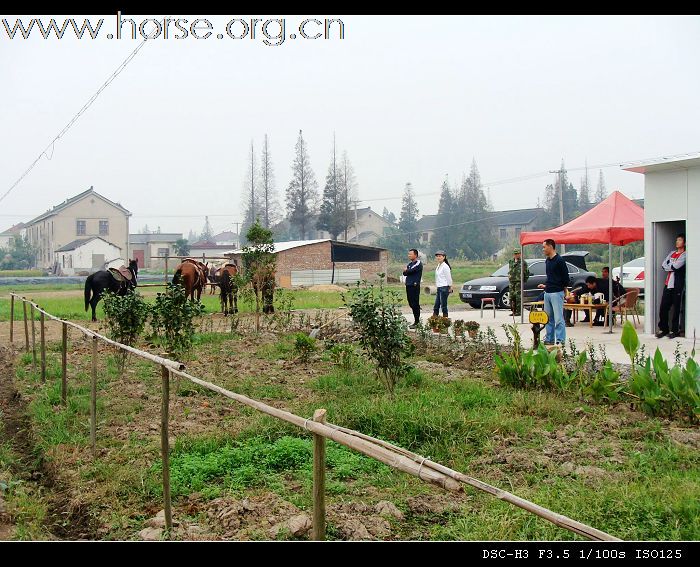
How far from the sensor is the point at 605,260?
5125 centimetres

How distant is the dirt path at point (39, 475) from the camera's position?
4785 mm

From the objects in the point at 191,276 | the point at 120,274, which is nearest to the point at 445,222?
the point at 191,276

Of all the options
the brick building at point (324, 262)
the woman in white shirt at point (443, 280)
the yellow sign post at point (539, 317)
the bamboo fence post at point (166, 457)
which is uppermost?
the brick building at point (324, 262)

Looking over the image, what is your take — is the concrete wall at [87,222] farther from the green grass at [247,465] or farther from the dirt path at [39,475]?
the green grass at [247,465]

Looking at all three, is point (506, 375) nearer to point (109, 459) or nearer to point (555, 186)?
point (109, 459)

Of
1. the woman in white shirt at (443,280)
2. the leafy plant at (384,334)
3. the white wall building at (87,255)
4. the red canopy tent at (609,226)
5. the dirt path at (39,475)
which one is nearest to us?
the dirt path at (39,475)

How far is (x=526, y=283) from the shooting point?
851 inches

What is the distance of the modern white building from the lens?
1259cm

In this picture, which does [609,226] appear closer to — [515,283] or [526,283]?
[515,283]

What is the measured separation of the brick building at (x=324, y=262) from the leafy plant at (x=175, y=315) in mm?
29849

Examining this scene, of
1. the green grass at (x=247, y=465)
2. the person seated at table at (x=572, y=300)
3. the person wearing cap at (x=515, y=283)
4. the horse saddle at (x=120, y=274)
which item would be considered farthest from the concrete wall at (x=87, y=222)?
the green grass at (x=247, y=465)

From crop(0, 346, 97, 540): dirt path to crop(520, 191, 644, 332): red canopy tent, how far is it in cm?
1013

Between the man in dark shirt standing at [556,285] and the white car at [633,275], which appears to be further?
the white car at [633,275]

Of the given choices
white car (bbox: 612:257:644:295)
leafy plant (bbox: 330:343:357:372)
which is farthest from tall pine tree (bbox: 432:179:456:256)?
leafy plant (bbox: 330:343:357:372)
